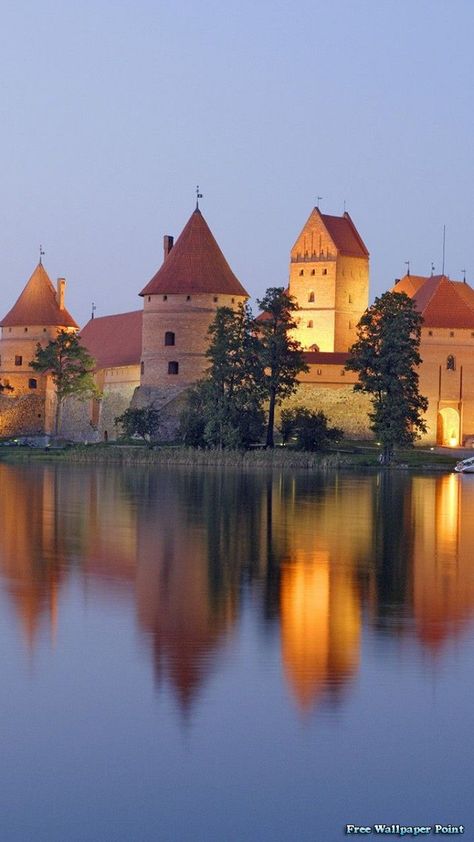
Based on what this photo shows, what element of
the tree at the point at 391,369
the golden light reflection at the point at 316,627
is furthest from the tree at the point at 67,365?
the golden light reflection at the point at 316,627

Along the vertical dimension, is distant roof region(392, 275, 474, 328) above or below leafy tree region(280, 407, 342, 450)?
above

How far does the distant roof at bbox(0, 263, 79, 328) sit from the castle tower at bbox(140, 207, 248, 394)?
350 inches

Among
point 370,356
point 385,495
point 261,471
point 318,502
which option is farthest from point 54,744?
point 370,356

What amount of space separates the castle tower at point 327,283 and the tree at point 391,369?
18.5 m

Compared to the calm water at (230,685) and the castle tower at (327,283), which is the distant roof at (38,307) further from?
the calm water at (230,685)

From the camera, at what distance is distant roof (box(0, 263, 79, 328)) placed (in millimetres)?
63469

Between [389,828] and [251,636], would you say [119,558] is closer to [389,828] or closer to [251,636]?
[251,636]

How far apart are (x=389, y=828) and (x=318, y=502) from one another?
20717 mm

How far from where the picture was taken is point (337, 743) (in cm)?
841

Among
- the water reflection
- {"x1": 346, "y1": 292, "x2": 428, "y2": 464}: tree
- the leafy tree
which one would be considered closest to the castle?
the leafy tree

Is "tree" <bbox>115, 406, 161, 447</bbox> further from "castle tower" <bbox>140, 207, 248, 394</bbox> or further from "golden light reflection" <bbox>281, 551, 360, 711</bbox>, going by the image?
"golden light reflection" <bbox>281, 551, 360, 711</bbox>

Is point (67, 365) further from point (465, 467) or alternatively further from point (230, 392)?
point (465, 467)

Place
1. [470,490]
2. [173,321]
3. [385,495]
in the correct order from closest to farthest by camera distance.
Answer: [385,495] → [470,490] → [173,321]

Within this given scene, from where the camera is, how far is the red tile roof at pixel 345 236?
6362 cm
